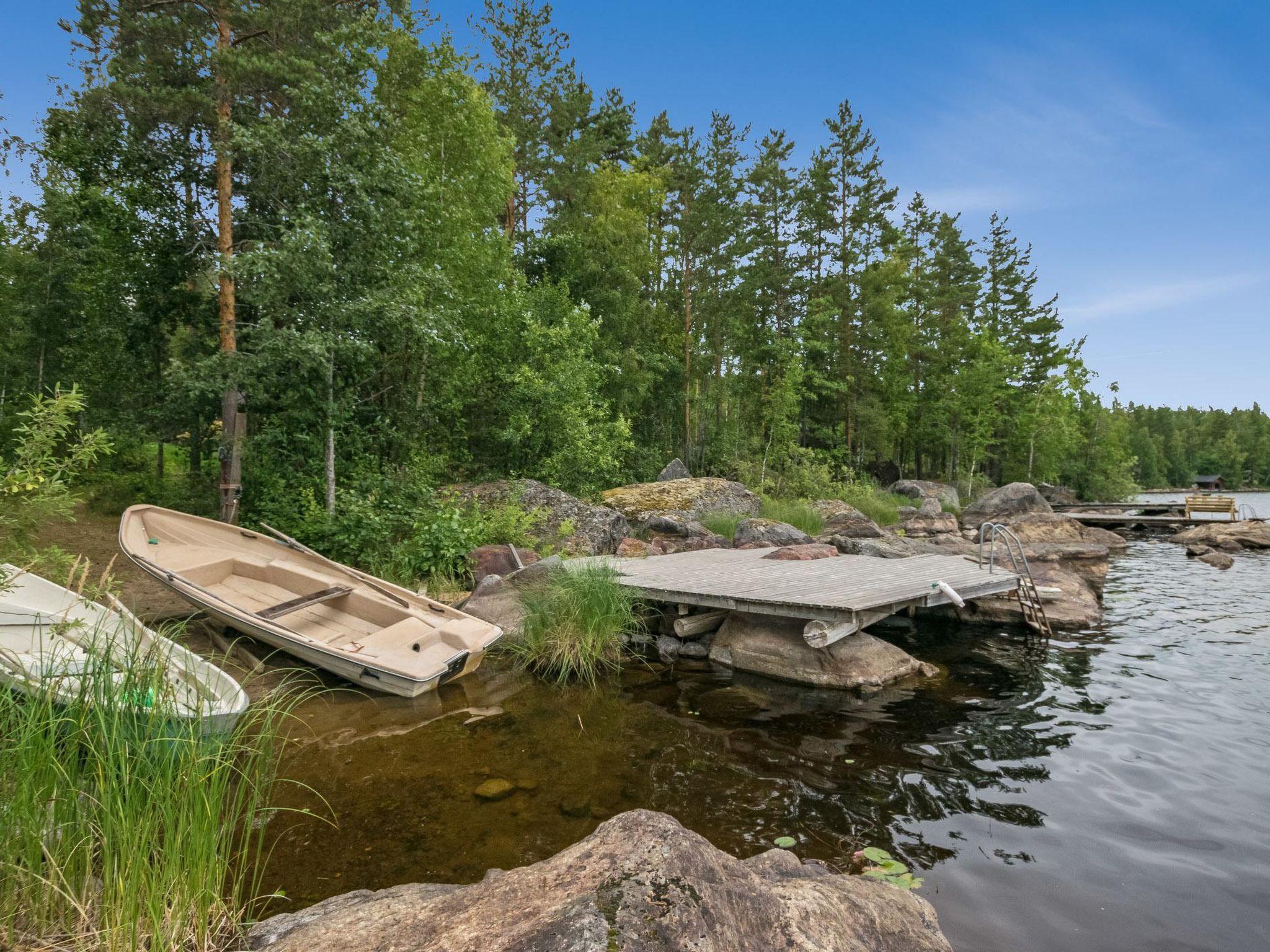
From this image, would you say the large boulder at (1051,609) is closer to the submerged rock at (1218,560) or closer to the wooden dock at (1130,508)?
the submerged rock at (1218,560)

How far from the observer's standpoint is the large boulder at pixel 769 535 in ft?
39.0

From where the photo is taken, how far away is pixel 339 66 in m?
9.58

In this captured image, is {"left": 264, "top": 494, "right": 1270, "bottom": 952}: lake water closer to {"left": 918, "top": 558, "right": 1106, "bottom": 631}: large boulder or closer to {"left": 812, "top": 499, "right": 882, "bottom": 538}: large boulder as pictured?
{"left": 918, "top": 558, "right": 1106, "bottom": 631}: large boulder

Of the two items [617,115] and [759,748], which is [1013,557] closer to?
[759,748]

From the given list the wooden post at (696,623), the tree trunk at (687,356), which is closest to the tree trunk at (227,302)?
the wooden post at (696,623)

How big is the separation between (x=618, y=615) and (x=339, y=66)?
9257 millimetres

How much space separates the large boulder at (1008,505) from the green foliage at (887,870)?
19.7m

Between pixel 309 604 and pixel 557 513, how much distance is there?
18.7ft

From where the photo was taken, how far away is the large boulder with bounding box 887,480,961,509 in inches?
1008

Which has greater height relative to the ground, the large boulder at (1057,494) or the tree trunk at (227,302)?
the tree trunk at (227,302)

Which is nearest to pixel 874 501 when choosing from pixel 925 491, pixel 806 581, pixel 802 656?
pixel 925 491

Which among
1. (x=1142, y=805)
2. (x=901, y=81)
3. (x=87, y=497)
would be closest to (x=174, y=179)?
(x=87, y=497)

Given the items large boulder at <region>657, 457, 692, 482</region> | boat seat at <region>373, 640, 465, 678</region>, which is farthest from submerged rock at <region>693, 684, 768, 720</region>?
large boulder at <region>657, 457, 692, 482</region>

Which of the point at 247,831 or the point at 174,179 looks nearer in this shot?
the point at 247,831
